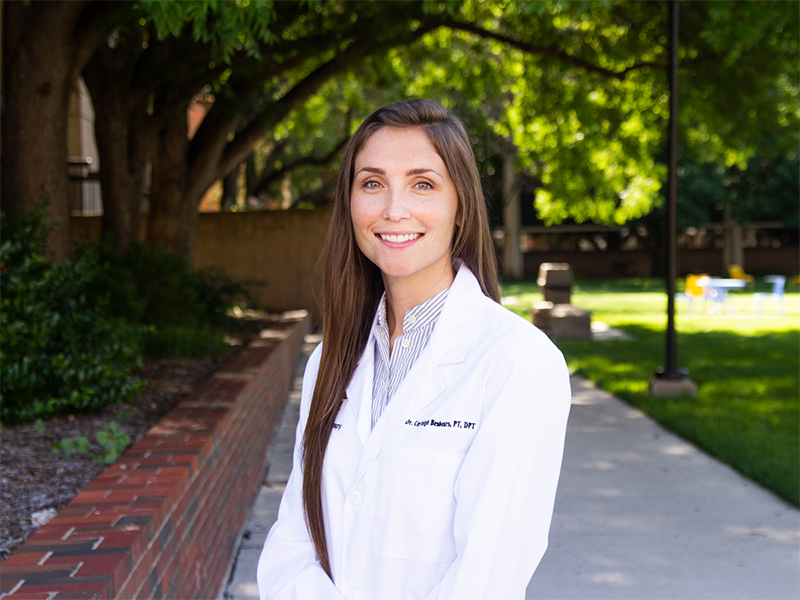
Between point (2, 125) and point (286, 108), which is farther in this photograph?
point (286, 108)

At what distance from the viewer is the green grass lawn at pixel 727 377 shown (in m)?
6.36

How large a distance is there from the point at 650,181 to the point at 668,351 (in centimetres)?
892

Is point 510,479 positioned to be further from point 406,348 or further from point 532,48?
point 532,48

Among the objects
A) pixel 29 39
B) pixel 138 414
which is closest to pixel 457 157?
A: pixel 138 414

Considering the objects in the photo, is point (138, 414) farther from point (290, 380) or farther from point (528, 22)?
point (528, 22)

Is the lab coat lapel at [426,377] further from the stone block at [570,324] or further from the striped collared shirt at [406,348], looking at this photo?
the stone block at [570,324]

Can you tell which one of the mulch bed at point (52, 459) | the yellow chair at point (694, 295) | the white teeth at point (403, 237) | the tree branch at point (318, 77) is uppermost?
the tree branch at point (318, 77)

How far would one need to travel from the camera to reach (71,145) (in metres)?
16.3

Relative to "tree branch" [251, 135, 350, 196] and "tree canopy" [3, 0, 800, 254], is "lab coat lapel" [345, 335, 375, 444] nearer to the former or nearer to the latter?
"tree canopy" [3, 0, 800, 254]

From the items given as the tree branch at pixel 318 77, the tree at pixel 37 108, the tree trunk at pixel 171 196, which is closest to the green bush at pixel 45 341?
the tree at pixel 37 108

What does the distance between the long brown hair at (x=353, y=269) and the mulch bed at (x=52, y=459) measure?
1.49m

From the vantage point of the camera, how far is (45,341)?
467 cm

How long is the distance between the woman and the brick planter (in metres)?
0.65

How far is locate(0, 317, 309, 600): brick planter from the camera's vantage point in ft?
7.63
